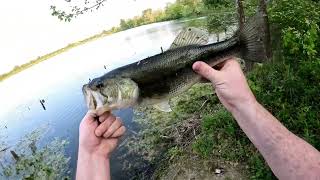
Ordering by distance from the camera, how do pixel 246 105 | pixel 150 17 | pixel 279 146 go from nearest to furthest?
1. pixel 279 146
2. pixel 246 105
3. pixel 150 17

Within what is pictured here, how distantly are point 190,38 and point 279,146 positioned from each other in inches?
37.5

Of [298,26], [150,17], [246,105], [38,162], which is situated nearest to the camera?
[246,105]

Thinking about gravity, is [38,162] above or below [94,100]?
below

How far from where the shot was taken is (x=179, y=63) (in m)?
2.64

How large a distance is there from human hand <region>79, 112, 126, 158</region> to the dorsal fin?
26.0 inches

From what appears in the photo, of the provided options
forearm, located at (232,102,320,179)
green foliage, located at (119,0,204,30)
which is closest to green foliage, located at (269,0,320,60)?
forearm, located at (232,102,320,179)

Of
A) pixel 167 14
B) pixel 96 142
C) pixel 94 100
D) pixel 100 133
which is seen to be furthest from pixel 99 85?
pixel 167 14

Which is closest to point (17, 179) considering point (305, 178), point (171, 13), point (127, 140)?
point (127, 140)

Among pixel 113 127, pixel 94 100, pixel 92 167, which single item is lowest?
pixel 92 167

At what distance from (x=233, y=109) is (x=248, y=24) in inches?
23.6

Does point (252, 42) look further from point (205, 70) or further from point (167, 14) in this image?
point (167, 14)

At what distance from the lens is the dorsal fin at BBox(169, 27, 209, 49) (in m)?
2.68

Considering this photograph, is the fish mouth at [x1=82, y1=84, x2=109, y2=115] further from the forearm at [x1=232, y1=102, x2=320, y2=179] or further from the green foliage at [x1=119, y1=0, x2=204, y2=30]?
the green foliage at [x1=119, y1=0, x2=204, y2=30]

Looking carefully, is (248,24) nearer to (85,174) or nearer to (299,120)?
(85,174)
